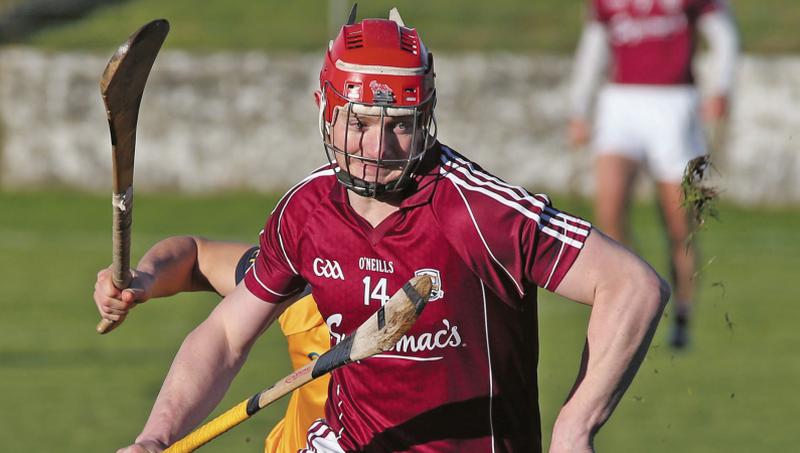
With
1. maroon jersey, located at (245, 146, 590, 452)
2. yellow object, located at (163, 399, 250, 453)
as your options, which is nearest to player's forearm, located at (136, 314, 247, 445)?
yellow object, located at (163, 399, 250, 453)

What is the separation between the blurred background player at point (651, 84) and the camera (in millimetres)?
9875

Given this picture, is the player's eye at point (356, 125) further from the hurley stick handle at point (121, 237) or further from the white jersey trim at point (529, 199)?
the hurley stick handle at point (121, 237)

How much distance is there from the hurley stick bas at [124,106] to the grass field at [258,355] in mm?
1732

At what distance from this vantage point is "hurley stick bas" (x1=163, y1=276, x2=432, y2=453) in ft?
11.9

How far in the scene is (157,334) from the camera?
9719 millimetres

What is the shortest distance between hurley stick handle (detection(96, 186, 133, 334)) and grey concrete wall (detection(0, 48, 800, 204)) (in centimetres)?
1087

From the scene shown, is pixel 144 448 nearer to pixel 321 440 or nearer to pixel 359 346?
pixel 321 440

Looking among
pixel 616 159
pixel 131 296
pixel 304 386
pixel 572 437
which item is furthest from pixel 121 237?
pixel 616 159

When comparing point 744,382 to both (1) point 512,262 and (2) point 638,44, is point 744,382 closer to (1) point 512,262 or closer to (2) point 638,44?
(2) point 638,44

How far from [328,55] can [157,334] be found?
599 cm

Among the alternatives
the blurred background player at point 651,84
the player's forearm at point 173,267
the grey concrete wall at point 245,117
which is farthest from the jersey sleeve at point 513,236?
the grey concrete wall at point 245,117

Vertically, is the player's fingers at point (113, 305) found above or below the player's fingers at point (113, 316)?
above

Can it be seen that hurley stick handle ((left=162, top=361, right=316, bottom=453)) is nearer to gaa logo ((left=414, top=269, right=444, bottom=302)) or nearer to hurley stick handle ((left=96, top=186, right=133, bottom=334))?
gaa logo ((left=414, top=269, right=444, bottom=302))

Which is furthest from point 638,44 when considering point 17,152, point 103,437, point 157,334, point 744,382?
point 17,152
